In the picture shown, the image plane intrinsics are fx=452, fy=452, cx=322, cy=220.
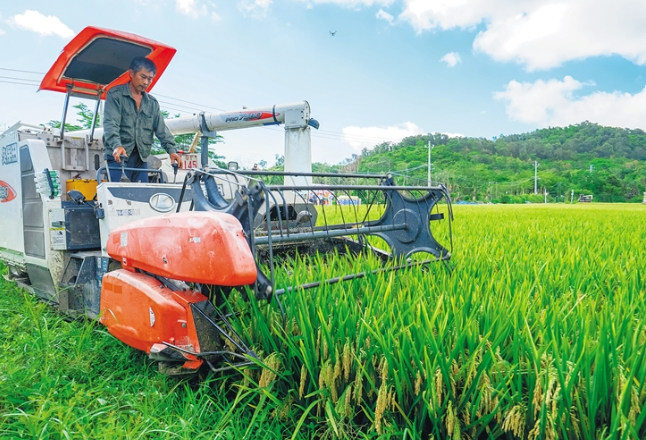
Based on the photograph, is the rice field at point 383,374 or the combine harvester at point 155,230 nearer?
the rice field at point 383,374

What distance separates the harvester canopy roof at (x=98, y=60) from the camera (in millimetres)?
3561

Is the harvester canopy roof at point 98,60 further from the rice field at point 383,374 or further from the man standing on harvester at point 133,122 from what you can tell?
the rice field at point 383,374

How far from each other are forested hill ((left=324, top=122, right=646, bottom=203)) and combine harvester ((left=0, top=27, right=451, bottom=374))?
143ft

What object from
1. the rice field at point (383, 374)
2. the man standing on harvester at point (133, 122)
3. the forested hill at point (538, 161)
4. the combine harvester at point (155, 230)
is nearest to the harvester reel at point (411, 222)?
the combine harvester at point (155, 230)

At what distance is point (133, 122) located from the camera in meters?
3.96

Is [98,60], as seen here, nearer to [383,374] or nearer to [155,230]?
[155,230]

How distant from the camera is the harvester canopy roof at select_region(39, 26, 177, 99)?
3.56 metres

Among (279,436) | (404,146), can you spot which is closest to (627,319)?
(279,436)

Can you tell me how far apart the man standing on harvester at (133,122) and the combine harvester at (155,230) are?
20 cm

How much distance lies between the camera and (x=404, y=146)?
56875 millimetres

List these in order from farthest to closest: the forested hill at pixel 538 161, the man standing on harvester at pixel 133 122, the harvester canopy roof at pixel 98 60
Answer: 1. the forested hill at pixel 538 161
2. the man standing on harvester at pixel 133 122
3. the harvester canopy roof at pixel 98 60

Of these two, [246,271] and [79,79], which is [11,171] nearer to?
[79,79]

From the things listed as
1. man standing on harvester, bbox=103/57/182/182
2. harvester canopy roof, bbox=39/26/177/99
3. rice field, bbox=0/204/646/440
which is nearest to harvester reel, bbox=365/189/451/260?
rice field, bbox=0/204/646/440

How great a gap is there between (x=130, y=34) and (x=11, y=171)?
1755mm
